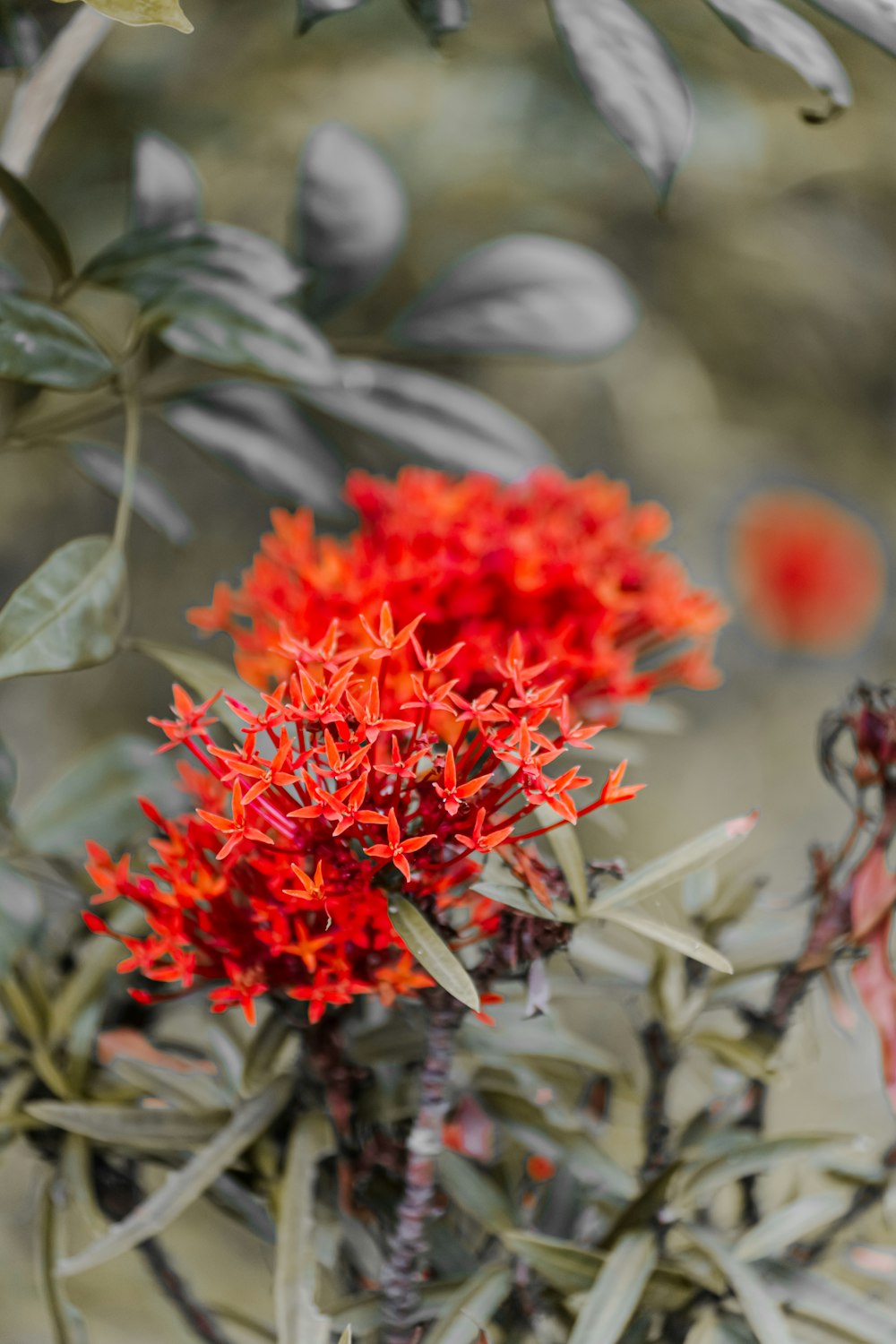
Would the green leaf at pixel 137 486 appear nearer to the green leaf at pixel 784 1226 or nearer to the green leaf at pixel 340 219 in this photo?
the green leaf at pixel 340 219

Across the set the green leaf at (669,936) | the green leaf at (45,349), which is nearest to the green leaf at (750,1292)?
the green leaf at (669,936)

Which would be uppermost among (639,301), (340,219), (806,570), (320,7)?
(320,7)

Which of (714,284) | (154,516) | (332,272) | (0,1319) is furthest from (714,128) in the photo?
(0,1319)

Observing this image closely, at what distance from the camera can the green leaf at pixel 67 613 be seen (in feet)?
1.05

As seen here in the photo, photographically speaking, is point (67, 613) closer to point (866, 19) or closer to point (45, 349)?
point (45, 349)

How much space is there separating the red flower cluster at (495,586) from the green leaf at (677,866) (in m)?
0.07

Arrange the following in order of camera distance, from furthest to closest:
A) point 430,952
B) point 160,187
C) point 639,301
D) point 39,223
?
point 639,301
point 160,187
point 39,223
point 430,952

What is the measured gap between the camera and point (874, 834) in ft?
1.12

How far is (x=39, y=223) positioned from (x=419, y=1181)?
0.32 meters

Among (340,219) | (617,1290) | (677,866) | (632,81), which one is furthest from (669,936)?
(340,219)

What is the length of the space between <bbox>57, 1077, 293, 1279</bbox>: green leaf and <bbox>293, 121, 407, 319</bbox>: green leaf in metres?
0.33

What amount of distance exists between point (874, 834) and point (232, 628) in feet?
0.73

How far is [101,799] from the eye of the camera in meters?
0.44

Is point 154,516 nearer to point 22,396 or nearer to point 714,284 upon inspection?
point 22,396
